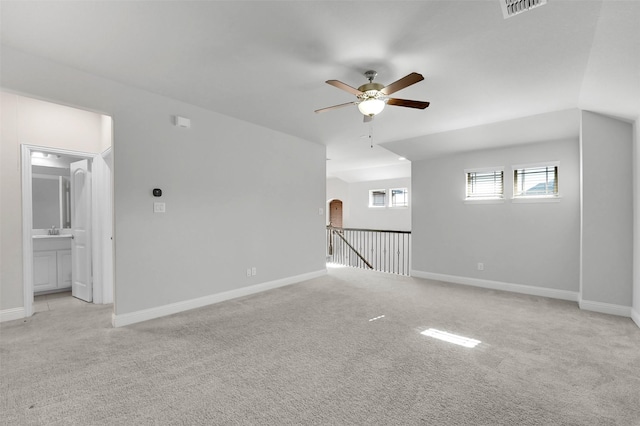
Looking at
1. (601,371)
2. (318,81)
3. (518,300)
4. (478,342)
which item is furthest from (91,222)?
(518,300)

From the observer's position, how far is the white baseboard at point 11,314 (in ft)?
11.2

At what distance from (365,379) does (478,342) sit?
1376 millimetres

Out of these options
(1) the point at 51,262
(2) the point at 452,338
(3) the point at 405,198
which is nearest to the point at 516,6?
(2) the point at 452,338

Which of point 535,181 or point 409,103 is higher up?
point 409,103

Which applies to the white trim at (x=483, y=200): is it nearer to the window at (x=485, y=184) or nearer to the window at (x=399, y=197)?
the window at (x=485, y=184)

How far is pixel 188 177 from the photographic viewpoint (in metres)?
3.90

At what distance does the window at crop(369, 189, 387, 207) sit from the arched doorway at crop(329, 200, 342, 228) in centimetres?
158

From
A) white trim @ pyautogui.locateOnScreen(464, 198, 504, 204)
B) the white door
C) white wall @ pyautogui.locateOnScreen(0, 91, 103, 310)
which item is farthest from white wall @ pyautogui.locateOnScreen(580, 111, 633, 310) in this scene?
white wall @ pyautogui.locateOnScreen(0, 91, 103, 310)

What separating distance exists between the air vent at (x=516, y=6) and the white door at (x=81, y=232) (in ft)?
17.0

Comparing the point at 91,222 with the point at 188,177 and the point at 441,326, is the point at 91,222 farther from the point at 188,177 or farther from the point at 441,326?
the point at 441,326

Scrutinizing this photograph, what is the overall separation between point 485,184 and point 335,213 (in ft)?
21.6

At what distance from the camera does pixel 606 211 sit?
3764mm

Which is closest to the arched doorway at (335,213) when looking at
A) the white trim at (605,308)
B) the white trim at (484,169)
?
the white trim at (484,169)

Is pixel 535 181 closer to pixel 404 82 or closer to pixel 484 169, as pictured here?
pixel 484 169
